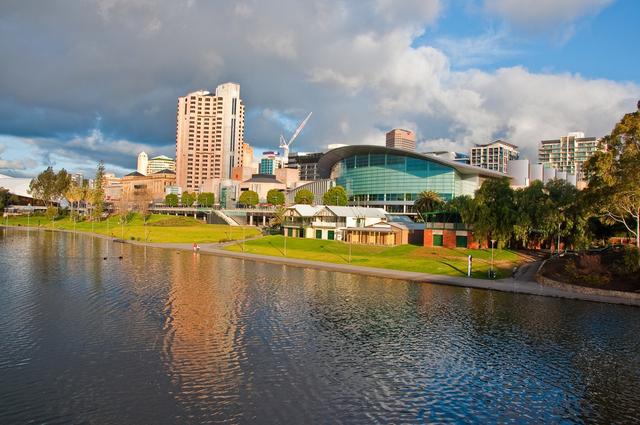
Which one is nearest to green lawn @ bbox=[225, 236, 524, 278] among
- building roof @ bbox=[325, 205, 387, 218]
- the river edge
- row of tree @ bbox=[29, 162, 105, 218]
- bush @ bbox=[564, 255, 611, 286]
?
the river edge

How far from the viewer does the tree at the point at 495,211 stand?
78.8 meters

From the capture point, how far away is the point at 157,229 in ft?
419

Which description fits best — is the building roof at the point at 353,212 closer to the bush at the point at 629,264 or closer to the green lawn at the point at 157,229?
the green lawn at the point at 157,229

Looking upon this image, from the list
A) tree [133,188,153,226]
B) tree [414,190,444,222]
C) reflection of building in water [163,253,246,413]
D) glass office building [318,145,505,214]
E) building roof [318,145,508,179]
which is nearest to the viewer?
reflection of building in water [163,253,246,413]

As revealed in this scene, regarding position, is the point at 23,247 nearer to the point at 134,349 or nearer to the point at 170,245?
the point at 170,245

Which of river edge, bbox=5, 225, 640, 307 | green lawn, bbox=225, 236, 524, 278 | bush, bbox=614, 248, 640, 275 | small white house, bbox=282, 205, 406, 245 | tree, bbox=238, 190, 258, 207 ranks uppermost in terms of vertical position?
tree, bbox=238, 190, 258, 207

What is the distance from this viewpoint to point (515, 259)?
250 feet

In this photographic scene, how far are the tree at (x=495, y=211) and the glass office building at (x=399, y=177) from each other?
63682 millimetres

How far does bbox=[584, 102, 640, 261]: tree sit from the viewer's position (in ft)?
153

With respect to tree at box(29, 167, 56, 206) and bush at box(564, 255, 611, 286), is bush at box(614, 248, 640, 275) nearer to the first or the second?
bush at box(564, 255, 611, 286)

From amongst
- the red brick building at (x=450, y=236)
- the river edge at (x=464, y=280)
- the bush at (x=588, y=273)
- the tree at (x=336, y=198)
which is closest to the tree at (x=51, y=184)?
the tree at (x=336, y=198)

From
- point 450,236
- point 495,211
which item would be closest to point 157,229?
point 450,236

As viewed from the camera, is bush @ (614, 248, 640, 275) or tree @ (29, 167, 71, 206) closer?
bush @ (614, 248, 640, 275)

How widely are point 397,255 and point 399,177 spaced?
7925 cm
